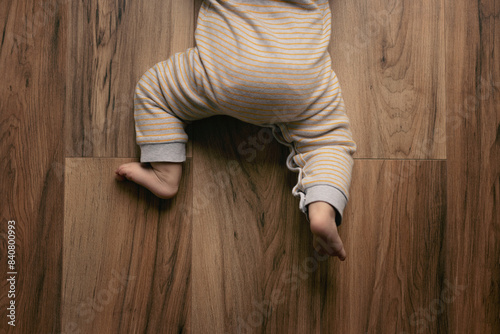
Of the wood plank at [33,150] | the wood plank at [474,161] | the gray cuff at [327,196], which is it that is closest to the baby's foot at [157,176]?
the wood plank at [33,150]

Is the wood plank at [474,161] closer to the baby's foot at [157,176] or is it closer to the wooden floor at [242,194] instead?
the wooden floor at [242,194]

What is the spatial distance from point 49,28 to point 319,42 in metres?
0.57

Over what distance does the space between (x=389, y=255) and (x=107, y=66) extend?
739mm

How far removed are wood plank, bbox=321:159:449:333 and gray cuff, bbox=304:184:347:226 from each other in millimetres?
144

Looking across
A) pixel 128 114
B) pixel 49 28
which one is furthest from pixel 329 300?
pixel 49 28

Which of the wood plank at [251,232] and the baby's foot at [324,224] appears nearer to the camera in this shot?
the baby's foot at [324,224]

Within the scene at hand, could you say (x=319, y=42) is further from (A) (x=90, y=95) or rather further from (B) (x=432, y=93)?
(A) (x=90, y=95)

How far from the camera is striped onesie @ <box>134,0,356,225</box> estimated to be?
0.63m

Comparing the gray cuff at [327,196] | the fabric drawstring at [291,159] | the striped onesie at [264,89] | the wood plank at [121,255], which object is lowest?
the wood plank at [121,255]

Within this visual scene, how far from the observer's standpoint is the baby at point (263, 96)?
2.06 feet

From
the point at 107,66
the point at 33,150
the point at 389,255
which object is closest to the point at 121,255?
the point at 33,150

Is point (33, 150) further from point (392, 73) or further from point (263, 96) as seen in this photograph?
point (392, 73)

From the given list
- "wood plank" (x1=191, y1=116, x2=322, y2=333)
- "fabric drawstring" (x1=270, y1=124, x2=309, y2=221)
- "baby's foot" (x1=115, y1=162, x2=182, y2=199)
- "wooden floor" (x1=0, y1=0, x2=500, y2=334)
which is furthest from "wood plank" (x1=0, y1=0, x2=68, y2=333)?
"fabric drawstring" (x1=270, y1=124, x2=309, y2=221)

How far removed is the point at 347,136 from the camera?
27.0 inches
